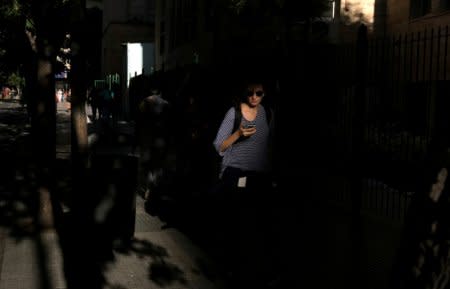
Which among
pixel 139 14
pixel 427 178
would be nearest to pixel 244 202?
pixel 427 178

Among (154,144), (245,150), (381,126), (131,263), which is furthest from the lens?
(154,144)

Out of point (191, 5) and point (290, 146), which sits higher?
point (191, 5)

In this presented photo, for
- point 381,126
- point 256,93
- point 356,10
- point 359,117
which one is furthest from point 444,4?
point 256,93

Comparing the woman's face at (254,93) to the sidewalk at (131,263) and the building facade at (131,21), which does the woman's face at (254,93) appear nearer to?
the sidewalk at (131,263)

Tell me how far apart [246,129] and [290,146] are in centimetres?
426

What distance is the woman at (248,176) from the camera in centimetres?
541

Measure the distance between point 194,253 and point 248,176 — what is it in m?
1.26

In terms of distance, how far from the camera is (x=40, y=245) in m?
6.41

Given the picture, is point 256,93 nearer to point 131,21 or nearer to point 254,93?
point 254,93

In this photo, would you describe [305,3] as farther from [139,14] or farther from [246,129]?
[139,14]

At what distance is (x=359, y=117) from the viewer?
7.65m

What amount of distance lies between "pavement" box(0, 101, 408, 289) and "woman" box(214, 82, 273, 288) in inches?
6.8

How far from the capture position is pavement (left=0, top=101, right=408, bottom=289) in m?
5.36

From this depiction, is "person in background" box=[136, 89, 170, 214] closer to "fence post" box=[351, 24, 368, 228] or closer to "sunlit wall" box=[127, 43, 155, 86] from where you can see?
"fence post" box=[351, 24, 368, 228]
